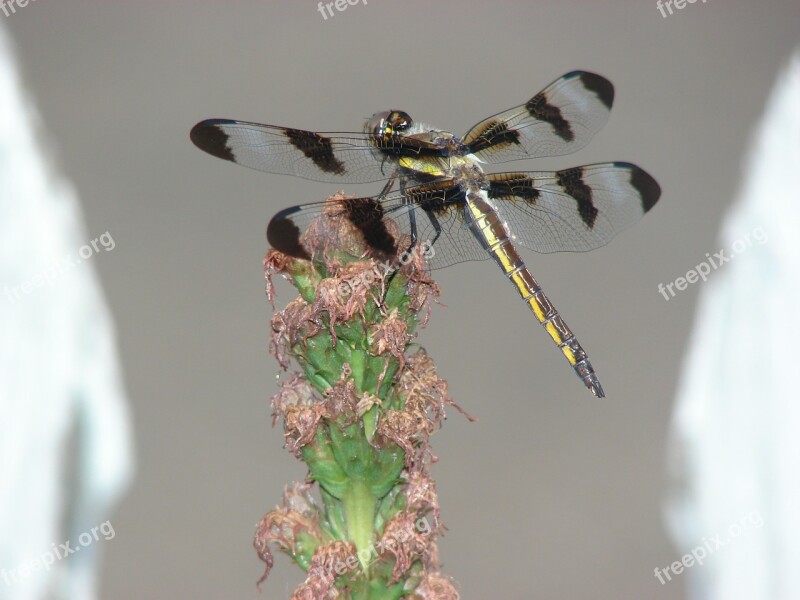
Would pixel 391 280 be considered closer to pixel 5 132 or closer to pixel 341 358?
pixel 341 358

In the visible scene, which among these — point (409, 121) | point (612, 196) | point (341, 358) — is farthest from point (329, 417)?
point (612, 196)

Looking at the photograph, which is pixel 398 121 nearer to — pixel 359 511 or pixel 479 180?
pixel 479 180

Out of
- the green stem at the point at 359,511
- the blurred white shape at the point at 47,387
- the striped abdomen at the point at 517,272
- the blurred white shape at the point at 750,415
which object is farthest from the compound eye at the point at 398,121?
the blurred white shape at the point at 750,415

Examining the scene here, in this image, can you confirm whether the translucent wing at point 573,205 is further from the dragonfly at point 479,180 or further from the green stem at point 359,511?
the green stem at point 359,511

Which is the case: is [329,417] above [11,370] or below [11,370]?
below

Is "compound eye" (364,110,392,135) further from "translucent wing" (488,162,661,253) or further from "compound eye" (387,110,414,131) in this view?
"translucent wing" (488,162,661,253)

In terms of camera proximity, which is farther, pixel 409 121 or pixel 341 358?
pixel 409 121
